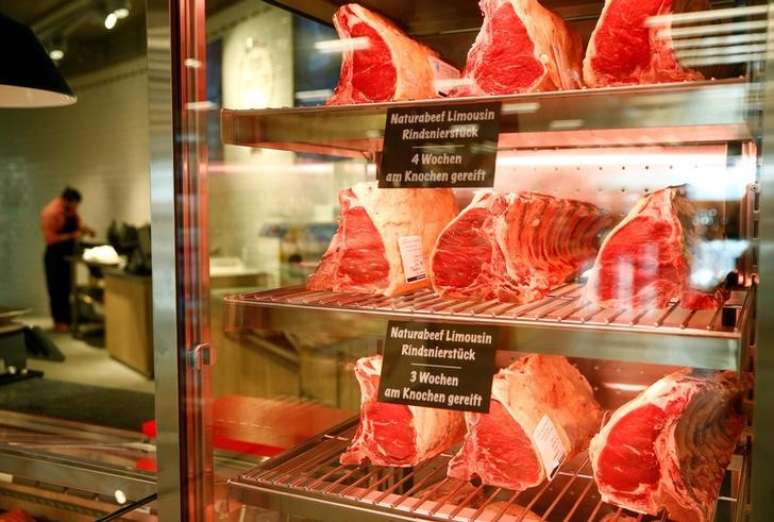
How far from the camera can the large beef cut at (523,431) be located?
5.37 feet

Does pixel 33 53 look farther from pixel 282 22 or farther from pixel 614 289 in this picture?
pixel 614 289

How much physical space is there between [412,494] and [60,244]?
4.76 metres

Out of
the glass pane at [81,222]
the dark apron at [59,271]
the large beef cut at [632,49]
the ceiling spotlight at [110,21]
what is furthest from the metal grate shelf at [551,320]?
the dark apron at [59,271]

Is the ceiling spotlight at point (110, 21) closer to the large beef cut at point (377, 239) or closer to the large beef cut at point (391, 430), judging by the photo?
the large beef cut at point (377, 239)

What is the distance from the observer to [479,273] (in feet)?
5.52

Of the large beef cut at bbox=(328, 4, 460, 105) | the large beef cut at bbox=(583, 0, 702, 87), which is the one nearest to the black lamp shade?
the large beef cut at bbox=(328, 4, 460, 105)

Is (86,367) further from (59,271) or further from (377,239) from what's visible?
(377,239)

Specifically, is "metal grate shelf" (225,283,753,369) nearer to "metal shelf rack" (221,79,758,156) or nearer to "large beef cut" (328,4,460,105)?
"metal shelf rack" (221,79,758,156)

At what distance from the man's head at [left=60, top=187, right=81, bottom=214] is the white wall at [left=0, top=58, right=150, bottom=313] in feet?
0.18

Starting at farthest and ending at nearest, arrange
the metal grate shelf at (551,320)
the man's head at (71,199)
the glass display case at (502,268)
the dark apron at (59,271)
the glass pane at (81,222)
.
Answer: the dark apron at (59,271)
the man's head at (71,199)
the glass pane at (81,222)
the glass display case at (502,268)
the metal grate shelf at (551,320)

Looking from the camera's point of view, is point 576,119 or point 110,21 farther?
point 110,21

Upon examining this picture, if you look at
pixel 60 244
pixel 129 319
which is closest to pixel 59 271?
pixel 60 244

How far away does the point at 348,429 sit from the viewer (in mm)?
2078

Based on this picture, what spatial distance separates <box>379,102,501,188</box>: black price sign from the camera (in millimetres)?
1534
